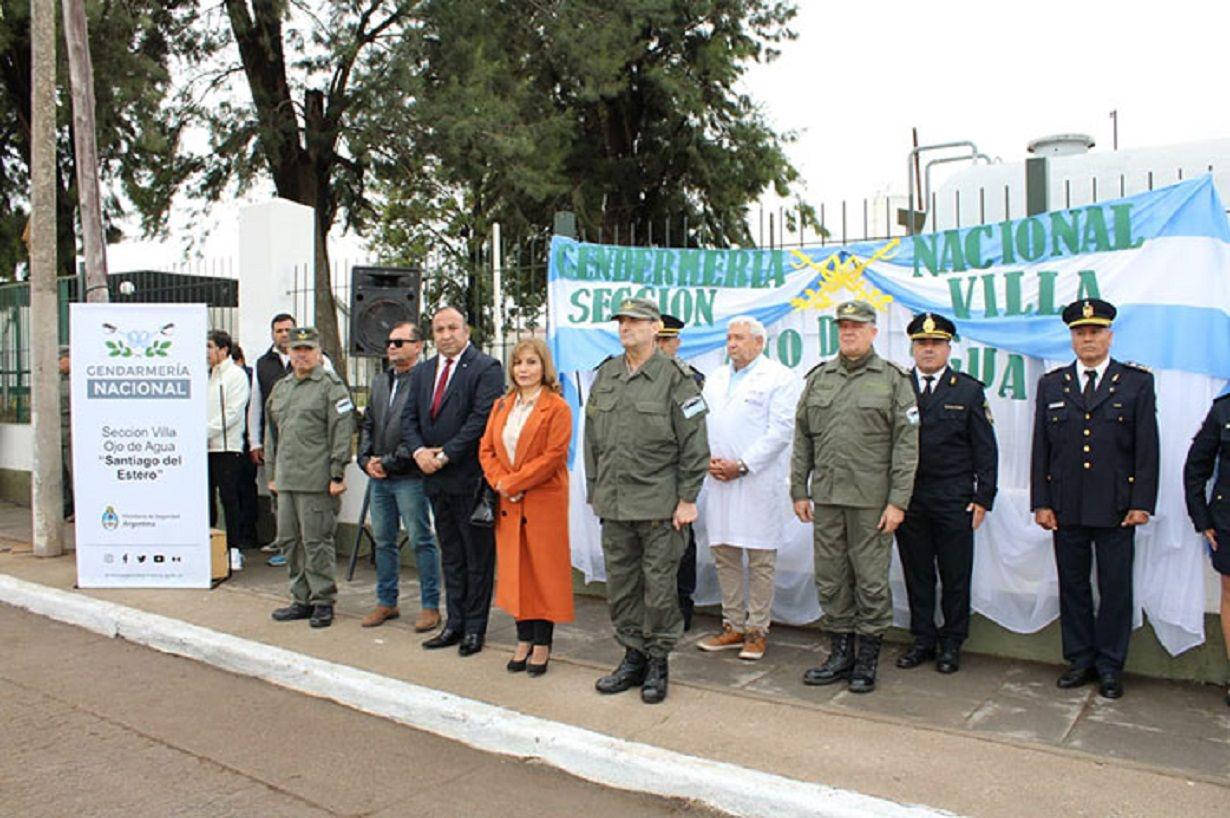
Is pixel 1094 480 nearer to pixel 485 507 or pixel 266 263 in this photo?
pixel 485 507

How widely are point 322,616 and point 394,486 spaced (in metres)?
0.97

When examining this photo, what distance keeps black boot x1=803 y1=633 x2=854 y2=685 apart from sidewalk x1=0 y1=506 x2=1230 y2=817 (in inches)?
3.2

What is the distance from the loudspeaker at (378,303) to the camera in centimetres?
798

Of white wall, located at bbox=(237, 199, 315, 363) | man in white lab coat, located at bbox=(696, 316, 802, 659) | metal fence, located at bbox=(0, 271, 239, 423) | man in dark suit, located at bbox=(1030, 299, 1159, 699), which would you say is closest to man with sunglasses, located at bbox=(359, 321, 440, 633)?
man in white lab coat, located at bbox=(696, 316, 802, 659)

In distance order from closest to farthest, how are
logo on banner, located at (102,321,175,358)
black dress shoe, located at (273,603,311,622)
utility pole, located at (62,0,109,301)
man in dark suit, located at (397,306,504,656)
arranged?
1. man in dark suit, located at (397,306,504,656)
2. black dress shoe, located at (273,603,311,622)
3. logo on banner, located at (102,321,175,358)
4. utility pole, located at (62,0,109,301)

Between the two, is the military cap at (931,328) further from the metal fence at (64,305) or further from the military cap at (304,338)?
the metal fence at (64,305)

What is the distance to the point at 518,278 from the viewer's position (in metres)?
7.70

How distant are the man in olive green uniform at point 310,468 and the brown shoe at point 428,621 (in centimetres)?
62

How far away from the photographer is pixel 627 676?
511 cm

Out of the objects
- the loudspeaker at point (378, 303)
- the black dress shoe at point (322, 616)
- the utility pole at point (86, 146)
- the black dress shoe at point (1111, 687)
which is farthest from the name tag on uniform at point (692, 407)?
the utility pole at point (86, 146)

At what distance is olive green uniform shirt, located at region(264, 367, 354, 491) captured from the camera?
21.1 ft

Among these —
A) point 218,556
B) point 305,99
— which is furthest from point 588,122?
point 218,556

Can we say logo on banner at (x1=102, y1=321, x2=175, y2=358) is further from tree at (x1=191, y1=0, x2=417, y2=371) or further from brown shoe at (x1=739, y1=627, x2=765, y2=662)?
tree at (x1=191, y1=0, x2=417, y2=371)

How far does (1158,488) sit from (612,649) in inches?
118
